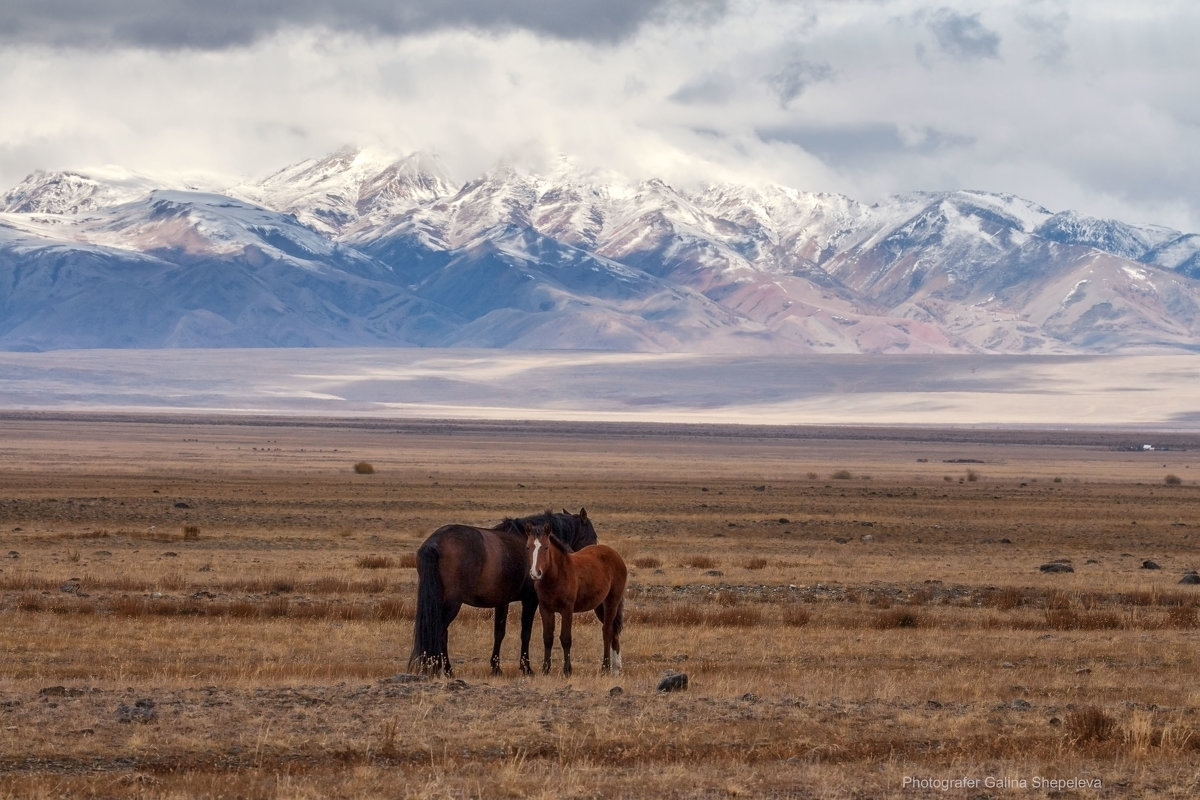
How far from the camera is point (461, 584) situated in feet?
53.7

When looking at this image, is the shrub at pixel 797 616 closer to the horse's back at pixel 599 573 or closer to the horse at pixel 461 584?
the horse's back at pixel 599 573

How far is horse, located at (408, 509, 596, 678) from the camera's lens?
53.2 ft

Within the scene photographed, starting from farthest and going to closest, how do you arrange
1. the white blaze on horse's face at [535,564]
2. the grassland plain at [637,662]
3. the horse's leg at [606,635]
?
the horse's leg at [606,635] → the white blaze on horse's face at [535,564] → the grassland plain at [637,662]

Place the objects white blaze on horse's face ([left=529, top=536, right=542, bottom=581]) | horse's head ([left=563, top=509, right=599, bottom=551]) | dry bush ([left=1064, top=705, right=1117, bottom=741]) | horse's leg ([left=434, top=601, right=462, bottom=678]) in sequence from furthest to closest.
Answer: horse's head ([left=563, top=509, right=599, bottom=551]) < horse's leg ([left=434, top=601, right=462, bottom=678]) < white blaze on horse's face ([left=529, top=536, right=542, bottom=581]) < dry bush ([left=1064, top=705, right=1117, bottom=741])

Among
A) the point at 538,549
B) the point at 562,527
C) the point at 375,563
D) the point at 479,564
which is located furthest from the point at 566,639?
the point at 375,563

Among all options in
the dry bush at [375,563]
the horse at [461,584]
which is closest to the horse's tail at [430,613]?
the horse at [461,584]

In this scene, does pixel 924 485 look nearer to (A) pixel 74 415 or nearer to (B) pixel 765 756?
(B) pixel 765 756

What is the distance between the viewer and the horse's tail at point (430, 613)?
1619cm

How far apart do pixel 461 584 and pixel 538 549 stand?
1212mm

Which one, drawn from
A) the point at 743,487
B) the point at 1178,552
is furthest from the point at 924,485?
the point at 1178,552

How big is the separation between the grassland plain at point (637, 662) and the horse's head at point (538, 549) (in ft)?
3.61

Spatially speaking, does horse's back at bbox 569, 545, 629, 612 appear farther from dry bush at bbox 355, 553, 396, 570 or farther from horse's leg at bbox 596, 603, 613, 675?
dry bush at bbox 355, 553, 396, 570

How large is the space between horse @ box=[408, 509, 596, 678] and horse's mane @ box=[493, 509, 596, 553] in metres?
0.40

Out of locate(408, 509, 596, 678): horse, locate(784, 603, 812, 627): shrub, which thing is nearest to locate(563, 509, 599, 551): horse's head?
locate(408, 509, 596, 678): horse
